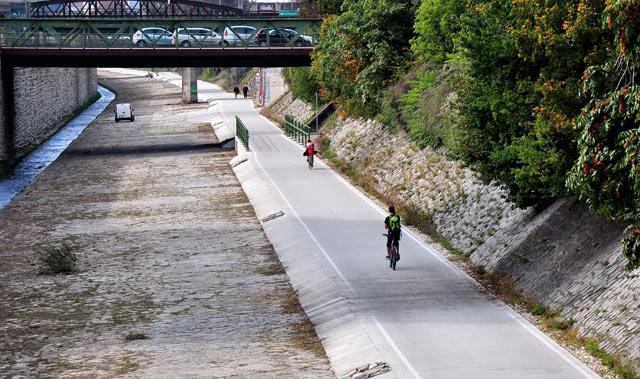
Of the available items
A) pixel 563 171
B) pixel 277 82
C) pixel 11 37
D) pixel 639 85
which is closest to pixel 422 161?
pixel 563 171

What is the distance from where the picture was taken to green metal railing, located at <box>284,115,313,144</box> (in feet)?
207

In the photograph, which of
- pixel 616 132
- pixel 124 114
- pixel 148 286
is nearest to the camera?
pixel 616 132

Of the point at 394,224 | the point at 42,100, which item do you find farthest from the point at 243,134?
the point at 394,224

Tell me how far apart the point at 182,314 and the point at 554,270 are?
8.65 meters

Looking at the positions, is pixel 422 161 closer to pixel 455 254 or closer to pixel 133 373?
pixel 455 254

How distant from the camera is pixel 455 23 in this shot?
4138 cm

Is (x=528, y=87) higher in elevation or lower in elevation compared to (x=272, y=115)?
higher

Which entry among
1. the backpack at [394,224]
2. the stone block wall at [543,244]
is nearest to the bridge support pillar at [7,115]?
the stone block wall at [543,244]

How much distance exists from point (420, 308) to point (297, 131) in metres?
41.2

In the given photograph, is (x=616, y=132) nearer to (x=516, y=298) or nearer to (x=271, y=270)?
(x=516, y=298)

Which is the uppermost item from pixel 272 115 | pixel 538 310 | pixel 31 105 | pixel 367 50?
pixel 367 50

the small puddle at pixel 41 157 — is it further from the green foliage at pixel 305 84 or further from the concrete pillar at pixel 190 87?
the green foliage at pixel 305 84

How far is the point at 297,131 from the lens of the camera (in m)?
65.8

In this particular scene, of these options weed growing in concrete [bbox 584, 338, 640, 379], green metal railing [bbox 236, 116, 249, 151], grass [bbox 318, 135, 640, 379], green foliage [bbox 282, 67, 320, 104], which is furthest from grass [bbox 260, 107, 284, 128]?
weed growing in concrete [bbox 584, 338, 640, 379]
